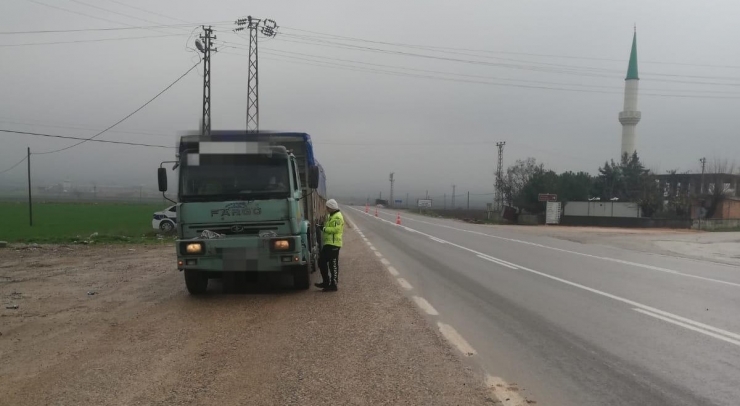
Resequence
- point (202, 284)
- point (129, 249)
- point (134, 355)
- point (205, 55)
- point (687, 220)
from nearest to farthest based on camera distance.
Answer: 1. point (134, 355)
2. point (202, 284)
3. point (129, 249)
4. point (205, 55)
5. point (687, 220)

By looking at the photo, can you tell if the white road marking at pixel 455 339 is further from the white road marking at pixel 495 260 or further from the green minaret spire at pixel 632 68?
the green minaret spire at pixel 632 68

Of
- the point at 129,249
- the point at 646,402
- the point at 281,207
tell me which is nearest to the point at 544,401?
the point at 646,402

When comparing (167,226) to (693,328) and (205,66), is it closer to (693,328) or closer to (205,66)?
(205,66)

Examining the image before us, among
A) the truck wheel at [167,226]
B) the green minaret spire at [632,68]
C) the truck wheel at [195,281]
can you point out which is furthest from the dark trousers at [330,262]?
the green minaret spire at [632,68]

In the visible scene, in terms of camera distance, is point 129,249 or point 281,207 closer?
point 281,207

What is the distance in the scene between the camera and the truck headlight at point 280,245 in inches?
316

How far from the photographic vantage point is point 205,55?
24188 millimetres

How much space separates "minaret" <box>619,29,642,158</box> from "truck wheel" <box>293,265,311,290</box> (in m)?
74.5

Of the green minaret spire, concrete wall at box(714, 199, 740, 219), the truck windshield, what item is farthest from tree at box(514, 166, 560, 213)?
the truck windshield

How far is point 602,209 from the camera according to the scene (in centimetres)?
5350

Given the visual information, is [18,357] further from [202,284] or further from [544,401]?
[544,401]

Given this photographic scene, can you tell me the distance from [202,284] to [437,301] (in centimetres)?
406

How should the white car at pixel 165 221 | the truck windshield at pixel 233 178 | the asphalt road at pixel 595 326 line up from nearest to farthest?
the asphalt road at pixel 595 326
the truck windshield at pixel 233 178
the white car at pixel 165 221

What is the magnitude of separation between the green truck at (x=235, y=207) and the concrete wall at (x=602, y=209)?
51161 millimetres
